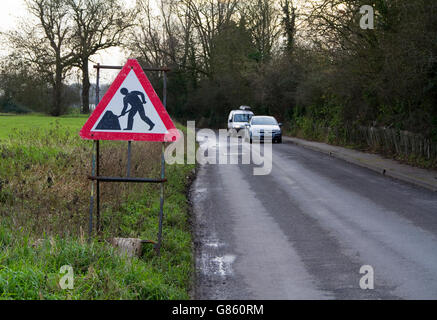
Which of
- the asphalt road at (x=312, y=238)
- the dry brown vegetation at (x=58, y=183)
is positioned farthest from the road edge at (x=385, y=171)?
the dry brown vegetation at (x=58, y=183)

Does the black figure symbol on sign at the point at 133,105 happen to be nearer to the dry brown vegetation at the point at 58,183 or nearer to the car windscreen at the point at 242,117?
the dry brown vegetation at the point at 58,183

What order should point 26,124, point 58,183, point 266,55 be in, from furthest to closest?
point 266,55, point 26,124, point 58,183

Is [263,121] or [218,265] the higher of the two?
[263,121]

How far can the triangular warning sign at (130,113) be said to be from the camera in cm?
630

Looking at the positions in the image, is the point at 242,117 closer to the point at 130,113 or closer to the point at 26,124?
the point at 26,124

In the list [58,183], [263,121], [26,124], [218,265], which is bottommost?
[218,265]

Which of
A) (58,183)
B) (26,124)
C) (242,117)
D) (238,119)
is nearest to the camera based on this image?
(58,183)

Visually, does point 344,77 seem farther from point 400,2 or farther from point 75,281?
point 75,281

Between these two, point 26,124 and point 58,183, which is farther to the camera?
point 26,124

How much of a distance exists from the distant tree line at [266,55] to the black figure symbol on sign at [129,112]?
32.7ft

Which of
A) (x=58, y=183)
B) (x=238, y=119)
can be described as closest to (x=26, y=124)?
(x=58, y=183)

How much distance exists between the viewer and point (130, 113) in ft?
20.8

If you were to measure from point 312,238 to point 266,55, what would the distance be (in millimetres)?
44334

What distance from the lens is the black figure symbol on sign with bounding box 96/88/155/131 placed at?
6312 mm
